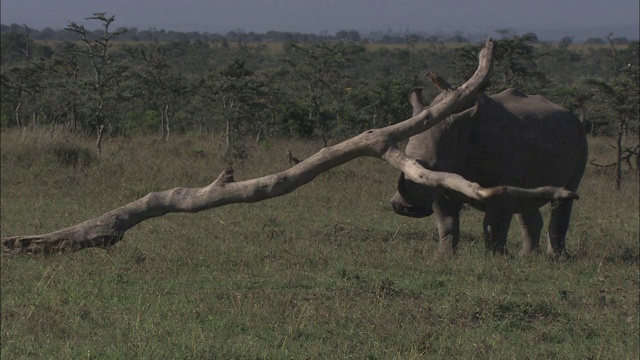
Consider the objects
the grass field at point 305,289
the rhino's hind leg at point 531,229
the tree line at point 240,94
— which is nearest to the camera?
the grass field at point 305,289

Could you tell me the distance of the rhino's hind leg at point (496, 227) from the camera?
9.18m

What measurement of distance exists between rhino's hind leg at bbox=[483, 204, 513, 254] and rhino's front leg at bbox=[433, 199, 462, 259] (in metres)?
0.32

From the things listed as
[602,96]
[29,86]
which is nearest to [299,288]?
[602,96]

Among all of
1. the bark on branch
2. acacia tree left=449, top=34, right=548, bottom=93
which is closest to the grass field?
the bark on branch

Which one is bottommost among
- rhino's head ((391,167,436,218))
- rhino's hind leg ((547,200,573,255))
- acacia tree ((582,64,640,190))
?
rhino's hind leg ((547,200,573,255))

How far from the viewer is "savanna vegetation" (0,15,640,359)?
6223 mm

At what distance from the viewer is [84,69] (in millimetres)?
28266

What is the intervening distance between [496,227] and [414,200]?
1910 mm

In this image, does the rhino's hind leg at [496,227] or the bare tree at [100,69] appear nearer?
the rhino's hind leg at [496,227]

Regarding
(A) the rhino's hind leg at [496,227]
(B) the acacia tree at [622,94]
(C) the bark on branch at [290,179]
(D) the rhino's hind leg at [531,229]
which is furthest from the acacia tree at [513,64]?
(C) the bark on branch at [290,179]

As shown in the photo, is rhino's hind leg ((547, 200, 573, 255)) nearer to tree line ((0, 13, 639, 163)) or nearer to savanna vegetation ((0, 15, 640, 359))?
savanna vegetation ((0, 15, 640, 359))

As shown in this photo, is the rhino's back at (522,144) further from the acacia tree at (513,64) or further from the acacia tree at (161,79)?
the acacia tree at (161,79)

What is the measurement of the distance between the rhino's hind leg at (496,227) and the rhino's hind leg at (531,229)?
698 mm

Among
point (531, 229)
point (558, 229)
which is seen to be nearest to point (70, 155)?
point (531, 229)
